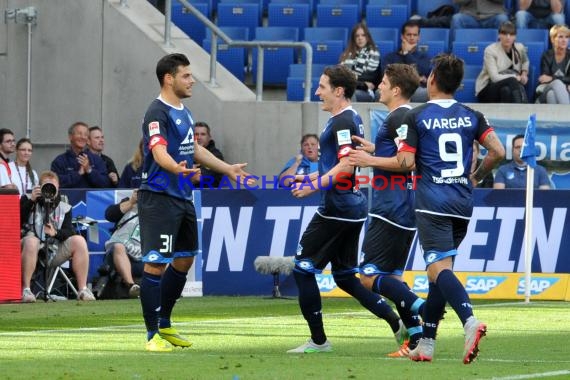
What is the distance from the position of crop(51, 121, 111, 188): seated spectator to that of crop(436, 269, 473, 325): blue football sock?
999 centimetres

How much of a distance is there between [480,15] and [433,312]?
525 inches

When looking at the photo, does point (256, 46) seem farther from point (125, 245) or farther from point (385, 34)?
point (125, 245)

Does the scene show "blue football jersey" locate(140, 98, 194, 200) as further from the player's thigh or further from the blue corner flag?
the blue corner flag

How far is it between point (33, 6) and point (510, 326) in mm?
11571

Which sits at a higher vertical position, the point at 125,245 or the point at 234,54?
the point at 234,54

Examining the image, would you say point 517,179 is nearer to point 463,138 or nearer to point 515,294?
point 515,294

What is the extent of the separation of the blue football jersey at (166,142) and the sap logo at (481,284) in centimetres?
782

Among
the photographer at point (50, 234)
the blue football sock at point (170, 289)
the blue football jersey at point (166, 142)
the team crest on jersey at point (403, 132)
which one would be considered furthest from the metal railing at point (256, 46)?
the team crest on jersey at point (403, 132)

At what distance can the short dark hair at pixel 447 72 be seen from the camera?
9609 millimetres

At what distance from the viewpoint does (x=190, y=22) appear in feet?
76.1

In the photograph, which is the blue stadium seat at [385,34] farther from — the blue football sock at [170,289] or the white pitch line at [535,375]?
the white pitch line at [535,375]

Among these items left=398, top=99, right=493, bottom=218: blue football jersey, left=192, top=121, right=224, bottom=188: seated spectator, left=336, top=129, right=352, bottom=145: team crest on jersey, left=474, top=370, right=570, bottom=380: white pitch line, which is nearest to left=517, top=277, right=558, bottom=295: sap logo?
left=192, top=121, right=224, bottom=188: seated spectator

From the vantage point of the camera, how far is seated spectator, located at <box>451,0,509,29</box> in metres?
22.3

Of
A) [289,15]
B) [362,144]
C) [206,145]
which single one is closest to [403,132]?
[362,144]
